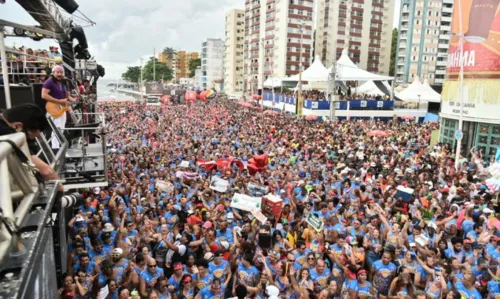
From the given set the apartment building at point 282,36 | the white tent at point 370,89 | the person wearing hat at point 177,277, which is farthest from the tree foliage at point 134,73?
the person wearing hat at point 177,277

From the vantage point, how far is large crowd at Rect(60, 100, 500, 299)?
6734 millimetres

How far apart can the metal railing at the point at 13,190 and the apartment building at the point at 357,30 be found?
83.3 metres

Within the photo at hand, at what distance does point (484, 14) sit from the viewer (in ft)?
64.7

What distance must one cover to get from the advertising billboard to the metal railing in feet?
66.7

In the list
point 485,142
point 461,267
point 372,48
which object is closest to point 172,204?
point 461,267

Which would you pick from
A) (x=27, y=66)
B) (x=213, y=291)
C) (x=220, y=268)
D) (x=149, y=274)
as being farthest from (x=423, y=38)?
(x=149, y=274)

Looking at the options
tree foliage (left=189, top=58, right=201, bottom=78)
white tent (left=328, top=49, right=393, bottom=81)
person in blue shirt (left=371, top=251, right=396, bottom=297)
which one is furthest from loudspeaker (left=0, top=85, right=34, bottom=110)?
tree foliage (left=189, top=58, right=201, bottom=78)

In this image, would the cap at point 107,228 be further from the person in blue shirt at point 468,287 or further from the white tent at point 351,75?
the white tent at point 351,75

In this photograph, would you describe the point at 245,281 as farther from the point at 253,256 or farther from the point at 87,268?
the point at 87,268

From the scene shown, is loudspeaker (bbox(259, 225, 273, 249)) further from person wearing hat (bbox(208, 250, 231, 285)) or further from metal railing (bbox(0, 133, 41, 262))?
metal railing (bbox(0, 133, 41, 262))

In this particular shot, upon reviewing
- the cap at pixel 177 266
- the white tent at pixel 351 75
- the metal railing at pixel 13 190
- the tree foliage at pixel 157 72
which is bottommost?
the cap at pixel 177 266

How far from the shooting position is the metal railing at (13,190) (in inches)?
69.0

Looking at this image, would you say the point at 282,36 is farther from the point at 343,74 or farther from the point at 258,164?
the point at 258,164

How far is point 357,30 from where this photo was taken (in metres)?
84.2
